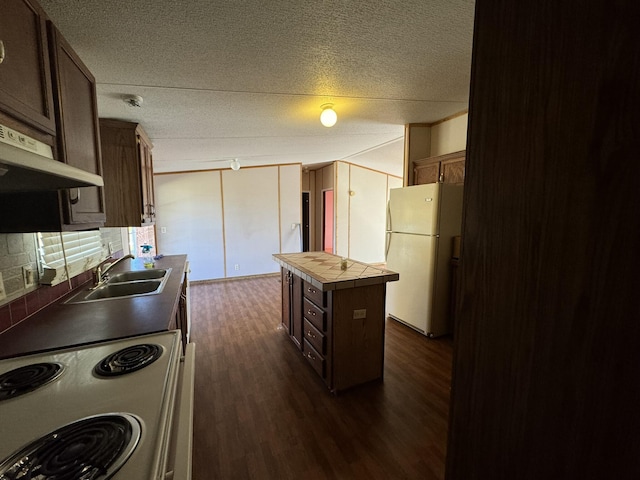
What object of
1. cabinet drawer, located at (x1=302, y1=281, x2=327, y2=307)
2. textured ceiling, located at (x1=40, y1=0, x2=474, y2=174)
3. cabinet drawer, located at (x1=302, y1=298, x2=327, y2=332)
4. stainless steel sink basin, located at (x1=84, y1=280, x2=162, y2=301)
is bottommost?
cabinet drawer, located at (x1=302, y1=298, x2=327, y2=332)

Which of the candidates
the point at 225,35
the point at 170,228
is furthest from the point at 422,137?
the point at 170,228

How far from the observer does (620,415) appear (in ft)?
1.37

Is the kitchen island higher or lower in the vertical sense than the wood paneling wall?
lower

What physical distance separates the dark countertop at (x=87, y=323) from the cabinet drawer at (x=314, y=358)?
126cm

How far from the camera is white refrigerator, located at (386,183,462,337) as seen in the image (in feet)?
9.89

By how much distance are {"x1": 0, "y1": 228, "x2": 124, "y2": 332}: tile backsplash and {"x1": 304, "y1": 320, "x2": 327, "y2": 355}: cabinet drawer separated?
1820mm

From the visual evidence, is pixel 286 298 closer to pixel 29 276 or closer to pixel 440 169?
pixel 29 276

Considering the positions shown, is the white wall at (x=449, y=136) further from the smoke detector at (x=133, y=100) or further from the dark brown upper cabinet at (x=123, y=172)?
the dark brown upper cabinet at (x=123, y=172)

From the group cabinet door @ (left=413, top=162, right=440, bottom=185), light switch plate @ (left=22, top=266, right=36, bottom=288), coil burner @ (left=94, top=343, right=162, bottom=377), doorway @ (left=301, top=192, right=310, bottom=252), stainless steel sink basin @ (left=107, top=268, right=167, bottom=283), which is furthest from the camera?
doorway @ (left=301, top=192, right=310, bottom=252)

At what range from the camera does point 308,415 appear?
2.02 m

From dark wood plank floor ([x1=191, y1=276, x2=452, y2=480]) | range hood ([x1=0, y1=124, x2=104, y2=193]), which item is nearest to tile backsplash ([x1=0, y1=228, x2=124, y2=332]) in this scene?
range hood ([x1=0, y1=124, x2=104, y2=193])

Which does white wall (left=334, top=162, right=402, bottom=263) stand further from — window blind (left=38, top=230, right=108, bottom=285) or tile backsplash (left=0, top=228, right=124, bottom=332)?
tile backsplash (left=0, top=228, right=124, bottom=332)

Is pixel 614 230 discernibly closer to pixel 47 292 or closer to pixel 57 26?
pixel 57 26

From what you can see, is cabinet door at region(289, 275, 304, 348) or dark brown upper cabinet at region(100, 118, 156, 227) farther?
cabinet door at region(289, 275, 304, 348)
